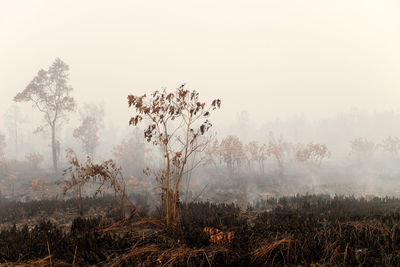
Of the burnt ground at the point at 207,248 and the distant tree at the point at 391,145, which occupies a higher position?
the distant tree at the point at 391,145

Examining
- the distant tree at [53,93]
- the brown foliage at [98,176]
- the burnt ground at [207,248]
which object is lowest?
the burnt ground at [207,248]

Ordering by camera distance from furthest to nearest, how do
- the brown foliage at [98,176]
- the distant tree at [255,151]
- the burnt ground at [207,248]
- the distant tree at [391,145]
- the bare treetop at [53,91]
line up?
the distant tree at [391,145]
the distant tree at [255,151]
the bare treetop at [53,91]
the brown foliage at [98,176]
the burnt ground at [207,248]

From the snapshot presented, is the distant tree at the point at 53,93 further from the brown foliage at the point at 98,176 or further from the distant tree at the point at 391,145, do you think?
the distant tree at the point at 391,145

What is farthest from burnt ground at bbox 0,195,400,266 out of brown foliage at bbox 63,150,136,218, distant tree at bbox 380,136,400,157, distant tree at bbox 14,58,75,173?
distant tree at bbox 380,136,400,157

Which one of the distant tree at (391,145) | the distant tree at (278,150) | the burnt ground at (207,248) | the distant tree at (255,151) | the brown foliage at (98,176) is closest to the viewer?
the burnt ground at (207,248)

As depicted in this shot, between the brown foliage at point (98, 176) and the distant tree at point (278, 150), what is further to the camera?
the distant tree at point (278, 150)

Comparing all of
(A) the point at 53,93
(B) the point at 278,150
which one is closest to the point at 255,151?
(B) the point at 278,150

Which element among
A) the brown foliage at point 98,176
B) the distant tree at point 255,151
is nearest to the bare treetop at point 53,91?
the brown foliage at point 98,176

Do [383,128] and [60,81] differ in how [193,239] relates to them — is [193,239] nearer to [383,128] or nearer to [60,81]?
[60,81]

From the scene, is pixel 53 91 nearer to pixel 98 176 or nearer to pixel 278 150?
pixel 98 176

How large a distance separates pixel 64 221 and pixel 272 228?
662 cm

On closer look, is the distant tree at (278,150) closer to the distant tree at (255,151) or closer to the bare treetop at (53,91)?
the distant tree at (255,151)

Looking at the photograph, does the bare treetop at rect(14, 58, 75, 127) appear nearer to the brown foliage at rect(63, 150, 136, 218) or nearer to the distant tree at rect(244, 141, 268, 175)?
the brown foliage at rect(63, 150, 136, 218)

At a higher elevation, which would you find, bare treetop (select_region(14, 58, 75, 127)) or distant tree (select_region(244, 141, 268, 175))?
bare treetop (select_region(14, 58, 75, 127))
